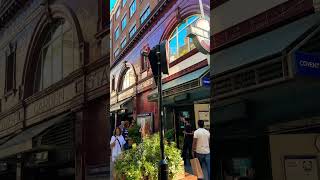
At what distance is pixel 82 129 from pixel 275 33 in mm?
711

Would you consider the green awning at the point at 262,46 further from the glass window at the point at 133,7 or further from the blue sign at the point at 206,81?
the glass window at the point at 133,7

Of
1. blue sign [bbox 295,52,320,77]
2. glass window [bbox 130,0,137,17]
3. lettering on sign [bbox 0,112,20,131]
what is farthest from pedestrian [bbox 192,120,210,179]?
lettering on sign [bbox 0,112,20,131]

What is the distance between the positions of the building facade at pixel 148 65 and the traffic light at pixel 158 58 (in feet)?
0.04

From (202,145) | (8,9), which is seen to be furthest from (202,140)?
(8,9)

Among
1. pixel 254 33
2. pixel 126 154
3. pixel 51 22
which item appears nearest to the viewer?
pixel 254 33

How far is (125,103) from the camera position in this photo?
1.11 m

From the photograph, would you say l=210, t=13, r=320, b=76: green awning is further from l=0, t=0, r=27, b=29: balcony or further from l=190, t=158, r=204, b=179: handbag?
l=0, t=0, r=27, b=29: balcony

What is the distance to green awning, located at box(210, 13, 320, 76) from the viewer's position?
66cm

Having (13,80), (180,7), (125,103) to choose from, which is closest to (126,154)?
(125,103)

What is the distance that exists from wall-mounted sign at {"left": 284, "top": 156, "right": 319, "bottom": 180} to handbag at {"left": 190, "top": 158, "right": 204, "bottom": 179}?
0.17m

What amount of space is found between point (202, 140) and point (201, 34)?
0.18m

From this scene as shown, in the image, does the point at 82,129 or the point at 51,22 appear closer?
the point at 82,129

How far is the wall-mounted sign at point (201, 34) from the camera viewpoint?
80cm

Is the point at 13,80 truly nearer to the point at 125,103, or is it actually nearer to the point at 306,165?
the point at 125,103
